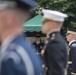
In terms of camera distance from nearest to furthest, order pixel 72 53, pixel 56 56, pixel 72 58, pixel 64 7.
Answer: pixel 56 56, pixel 72 53, pixel 72 58, pixel 64 7

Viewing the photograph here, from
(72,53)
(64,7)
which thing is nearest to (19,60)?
(72,53)

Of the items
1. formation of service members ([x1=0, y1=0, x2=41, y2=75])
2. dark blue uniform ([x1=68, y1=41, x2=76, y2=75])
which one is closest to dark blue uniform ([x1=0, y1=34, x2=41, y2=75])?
formation of service members ([x1=0, y1=0, x2=41, y2=75])

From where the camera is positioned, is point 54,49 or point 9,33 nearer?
point 9,33

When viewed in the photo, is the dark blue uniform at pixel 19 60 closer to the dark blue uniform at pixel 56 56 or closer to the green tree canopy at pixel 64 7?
the dark blue uniform at pixel 56 56

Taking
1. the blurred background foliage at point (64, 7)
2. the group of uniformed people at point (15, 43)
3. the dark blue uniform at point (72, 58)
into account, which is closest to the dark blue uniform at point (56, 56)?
the group of uniformed people at point (15, 43)

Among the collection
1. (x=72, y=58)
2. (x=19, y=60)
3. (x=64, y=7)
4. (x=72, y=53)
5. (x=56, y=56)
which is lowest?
(x=64, y=7)

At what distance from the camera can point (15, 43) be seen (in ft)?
7.28

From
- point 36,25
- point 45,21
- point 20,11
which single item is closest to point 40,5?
point 36,25

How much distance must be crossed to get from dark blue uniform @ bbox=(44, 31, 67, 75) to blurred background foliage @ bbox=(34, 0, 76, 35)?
15.2 metres

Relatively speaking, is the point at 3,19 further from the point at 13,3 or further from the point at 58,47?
the point at 58,47

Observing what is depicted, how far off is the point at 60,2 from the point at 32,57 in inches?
736

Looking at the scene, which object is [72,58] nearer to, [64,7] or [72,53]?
[72,53]

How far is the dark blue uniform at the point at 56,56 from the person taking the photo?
4.95 metres

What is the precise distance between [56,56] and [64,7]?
52.2 feet
